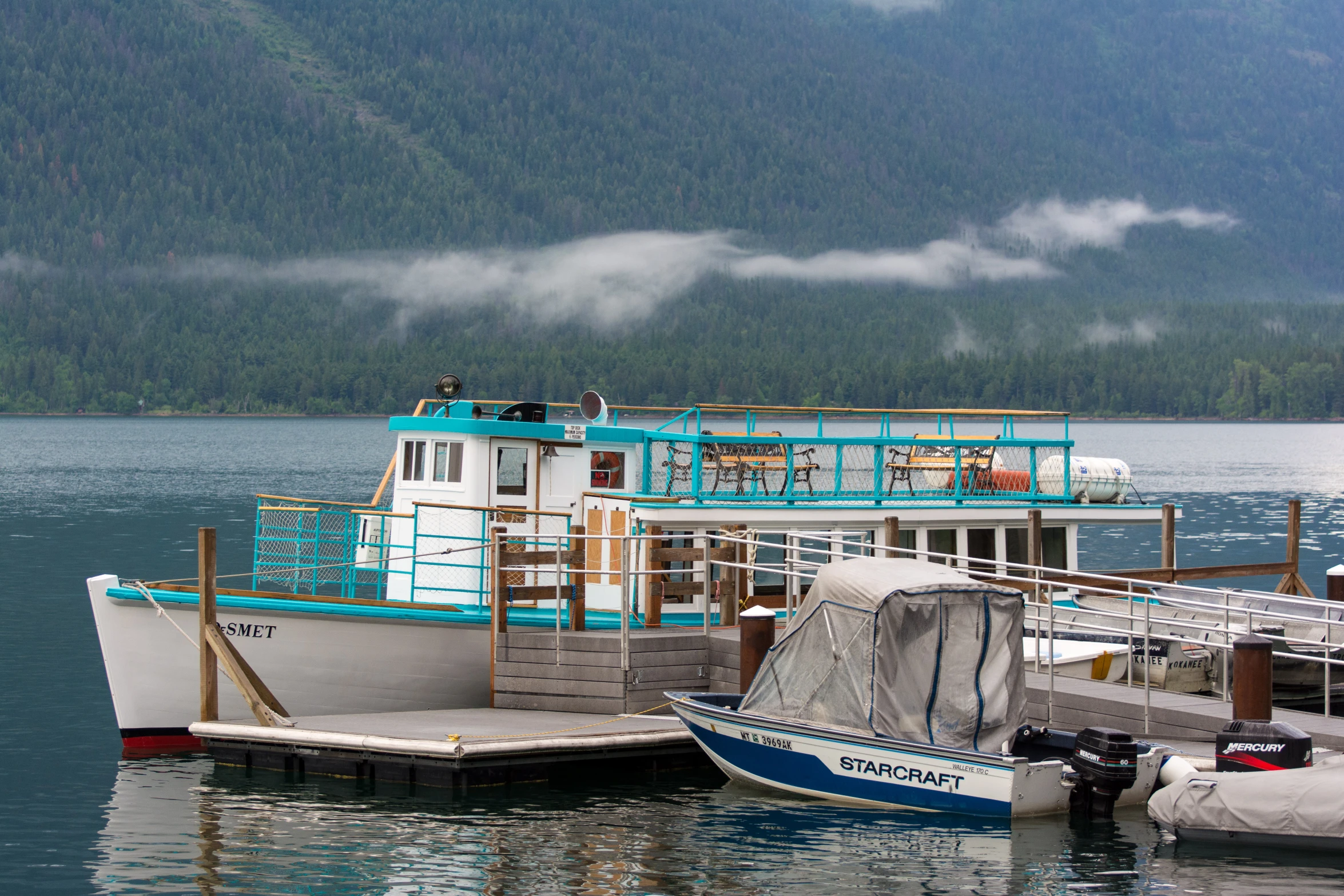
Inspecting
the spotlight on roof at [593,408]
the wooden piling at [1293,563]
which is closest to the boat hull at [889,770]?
the spotlight on roof at [593,408]

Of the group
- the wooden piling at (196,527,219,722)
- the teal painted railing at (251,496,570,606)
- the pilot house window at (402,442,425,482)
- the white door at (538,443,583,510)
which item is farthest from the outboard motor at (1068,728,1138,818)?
the pilot house window at (402,442,425,482)

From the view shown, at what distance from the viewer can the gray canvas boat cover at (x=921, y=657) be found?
15.7m

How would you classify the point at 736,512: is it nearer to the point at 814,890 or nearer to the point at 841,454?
the point at 841,454

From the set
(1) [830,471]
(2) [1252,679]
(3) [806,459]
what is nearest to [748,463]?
(3) [806,459]

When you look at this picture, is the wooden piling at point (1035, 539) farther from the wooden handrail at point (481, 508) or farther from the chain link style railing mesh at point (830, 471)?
the wooden handrail at point (481, 508)

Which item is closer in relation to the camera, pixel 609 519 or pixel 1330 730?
pixel 1330 730

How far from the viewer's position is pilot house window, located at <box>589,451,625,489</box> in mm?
22297

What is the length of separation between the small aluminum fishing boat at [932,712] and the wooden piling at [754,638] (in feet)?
4.90

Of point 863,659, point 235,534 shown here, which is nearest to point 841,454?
point 863,659

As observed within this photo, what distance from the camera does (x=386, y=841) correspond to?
50.8 ft

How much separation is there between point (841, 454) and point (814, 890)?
406 inches

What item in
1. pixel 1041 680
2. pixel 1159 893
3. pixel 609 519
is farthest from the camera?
pixel 609 519

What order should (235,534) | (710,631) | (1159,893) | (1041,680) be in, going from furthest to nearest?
(235,534), (710,631), (1041,680), (1159,893)

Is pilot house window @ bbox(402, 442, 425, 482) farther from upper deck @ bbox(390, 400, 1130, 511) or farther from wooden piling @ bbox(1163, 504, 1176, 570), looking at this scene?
wooden piling @ bbox(1163, 504, 1176, 570)
